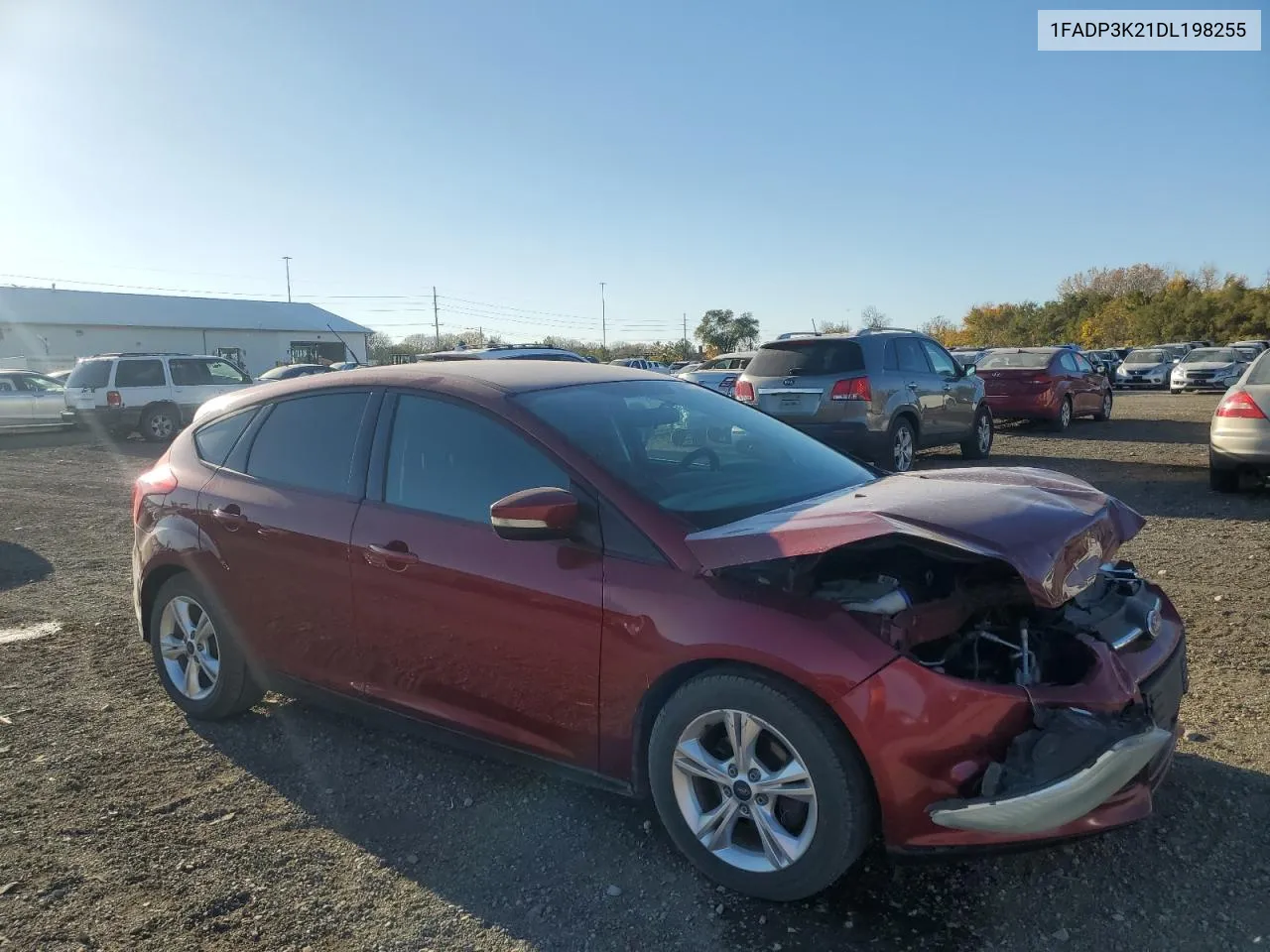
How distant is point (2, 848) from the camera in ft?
10.8

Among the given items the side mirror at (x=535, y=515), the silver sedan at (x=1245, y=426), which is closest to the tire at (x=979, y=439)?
the silver sedan at (x=1245, y=426)

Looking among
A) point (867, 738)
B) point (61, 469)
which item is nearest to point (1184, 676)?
point (867, 738)

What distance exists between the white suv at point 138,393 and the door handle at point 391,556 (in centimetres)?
1903

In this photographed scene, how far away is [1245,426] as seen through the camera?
8625mm

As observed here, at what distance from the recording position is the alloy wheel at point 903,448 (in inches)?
445

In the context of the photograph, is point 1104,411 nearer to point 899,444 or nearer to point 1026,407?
point 1026,407

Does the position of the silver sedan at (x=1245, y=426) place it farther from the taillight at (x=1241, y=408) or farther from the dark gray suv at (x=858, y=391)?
the dark gray suv at (x=858, y=391)

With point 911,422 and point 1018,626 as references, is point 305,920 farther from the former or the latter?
point 911,422

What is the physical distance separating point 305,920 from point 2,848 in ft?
4.26

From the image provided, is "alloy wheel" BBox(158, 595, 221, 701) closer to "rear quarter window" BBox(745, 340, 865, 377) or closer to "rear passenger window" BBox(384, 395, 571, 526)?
"rear passenger window" BBox(384, 395, 571, 526)

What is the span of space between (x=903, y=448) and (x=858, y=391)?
1.10 m

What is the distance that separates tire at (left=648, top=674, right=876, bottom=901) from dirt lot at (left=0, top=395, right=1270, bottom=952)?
12 centimetres

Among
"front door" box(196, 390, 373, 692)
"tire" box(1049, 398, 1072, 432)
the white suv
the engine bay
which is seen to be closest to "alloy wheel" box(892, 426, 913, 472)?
"tire" box(1049, 398, 1072, 432)

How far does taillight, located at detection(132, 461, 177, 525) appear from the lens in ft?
14.9
